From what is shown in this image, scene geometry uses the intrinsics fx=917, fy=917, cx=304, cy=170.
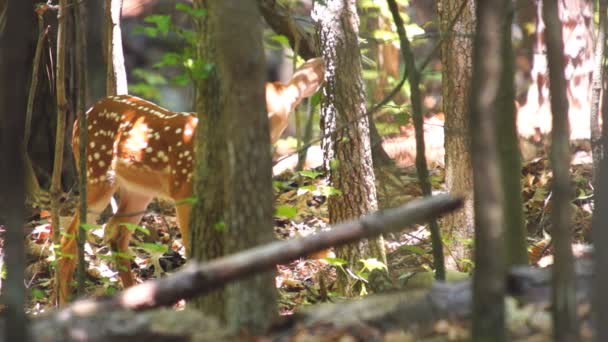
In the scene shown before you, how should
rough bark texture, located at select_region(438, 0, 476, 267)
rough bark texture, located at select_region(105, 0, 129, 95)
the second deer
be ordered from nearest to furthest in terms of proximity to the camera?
the second deer → rough bark texture, located at select_region(438, 0, 476, 267) → rough bark texture, located at select_region(105, 0, 129, 95)

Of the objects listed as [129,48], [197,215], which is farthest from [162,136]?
[129,48]

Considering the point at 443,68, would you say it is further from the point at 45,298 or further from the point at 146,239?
the point at 45,298

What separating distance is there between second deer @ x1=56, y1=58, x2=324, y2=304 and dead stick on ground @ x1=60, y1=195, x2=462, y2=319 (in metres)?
2.62

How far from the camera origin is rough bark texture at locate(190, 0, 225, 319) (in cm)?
424

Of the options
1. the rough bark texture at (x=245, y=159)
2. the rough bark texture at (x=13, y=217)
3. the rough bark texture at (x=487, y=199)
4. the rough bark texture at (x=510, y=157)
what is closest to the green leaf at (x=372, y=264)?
the rough bark texture at (x=510, y=157)

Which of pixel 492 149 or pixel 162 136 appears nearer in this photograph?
pixel 492 149

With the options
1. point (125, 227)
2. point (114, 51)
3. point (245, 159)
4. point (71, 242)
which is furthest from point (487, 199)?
point (114, 51)

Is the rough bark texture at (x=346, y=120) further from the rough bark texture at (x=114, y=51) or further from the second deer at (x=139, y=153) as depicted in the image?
the rough bark texture at (x=114, y=51)

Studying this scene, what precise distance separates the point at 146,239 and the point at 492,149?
17.8 feet

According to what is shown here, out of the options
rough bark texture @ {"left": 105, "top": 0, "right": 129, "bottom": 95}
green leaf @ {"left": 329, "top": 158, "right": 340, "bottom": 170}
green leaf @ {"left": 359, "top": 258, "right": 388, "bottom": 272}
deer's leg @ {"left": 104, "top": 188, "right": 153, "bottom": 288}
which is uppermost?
rough bark texture @ {"left": 105, "top": 0, "right": 129, "bottom": 95}

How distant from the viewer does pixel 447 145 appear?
739cm

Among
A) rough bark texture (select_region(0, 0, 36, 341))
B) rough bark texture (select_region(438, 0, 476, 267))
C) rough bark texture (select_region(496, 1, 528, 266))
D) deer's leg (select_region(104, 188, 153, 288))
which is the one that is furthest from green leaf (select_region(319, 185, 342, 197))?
rough bark texture (select_region(0, 0, 36, 341))

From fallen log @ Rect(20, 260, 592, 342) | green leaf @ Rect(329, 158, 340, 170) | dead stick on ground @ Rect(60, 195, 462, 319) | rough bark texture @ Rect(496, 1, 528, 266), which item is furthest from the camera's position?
green leaf @ Rect(329, 158, 340, 170)

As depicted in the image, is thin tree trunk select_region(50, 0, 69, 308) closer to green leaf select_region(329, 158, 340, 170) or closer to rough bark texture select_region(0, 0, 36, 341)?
green leaf select_region(329, 158, 340, 170)
